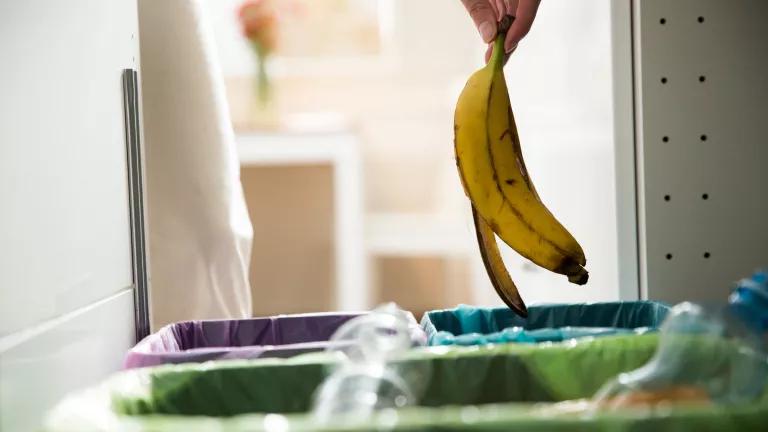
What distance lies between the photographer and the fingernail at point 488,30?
35.0 inches

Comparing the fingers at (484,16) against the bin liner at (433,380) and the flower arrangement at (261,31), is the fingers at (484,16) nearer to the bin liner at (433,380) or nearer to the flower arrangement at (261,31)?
the bin liner at (433,380)

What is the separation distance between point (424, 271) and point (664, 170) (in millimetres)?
2670

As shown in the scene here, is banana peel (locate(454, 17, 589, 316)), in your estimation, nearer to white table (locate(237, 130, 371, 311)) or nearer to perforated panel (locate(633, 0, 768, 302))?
perforated panel (locate(633, 0, 768, 302))

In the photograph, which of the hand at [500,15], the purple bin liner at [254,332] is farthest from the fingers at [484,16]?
the purple bin liner at [254,332]

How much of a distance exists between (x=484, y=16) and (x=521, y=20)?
0.14ft

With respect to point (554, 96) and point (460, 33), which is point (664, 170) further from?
point (460, 33)

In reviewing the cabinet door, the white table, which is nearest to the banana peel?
the cabinet door

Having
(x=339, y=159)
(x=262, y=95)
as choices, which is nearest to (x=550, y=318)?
(x=339, y=159)

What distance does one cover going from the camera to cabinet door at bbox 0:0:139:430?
62 centimetres

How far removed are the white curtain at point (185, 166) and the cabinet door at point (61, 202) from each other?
27 cm

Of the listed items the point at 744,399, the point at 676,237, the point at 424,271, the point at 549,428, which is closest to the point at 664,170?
the point at 676,237

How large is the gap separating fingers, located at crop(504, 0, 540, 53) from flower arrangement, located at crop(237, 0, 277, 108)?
2.60 meters

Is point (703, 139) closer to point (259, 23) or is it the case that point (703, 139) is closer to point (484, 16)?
point (484, 16)

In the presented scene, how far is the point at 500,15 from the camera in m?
0.91
